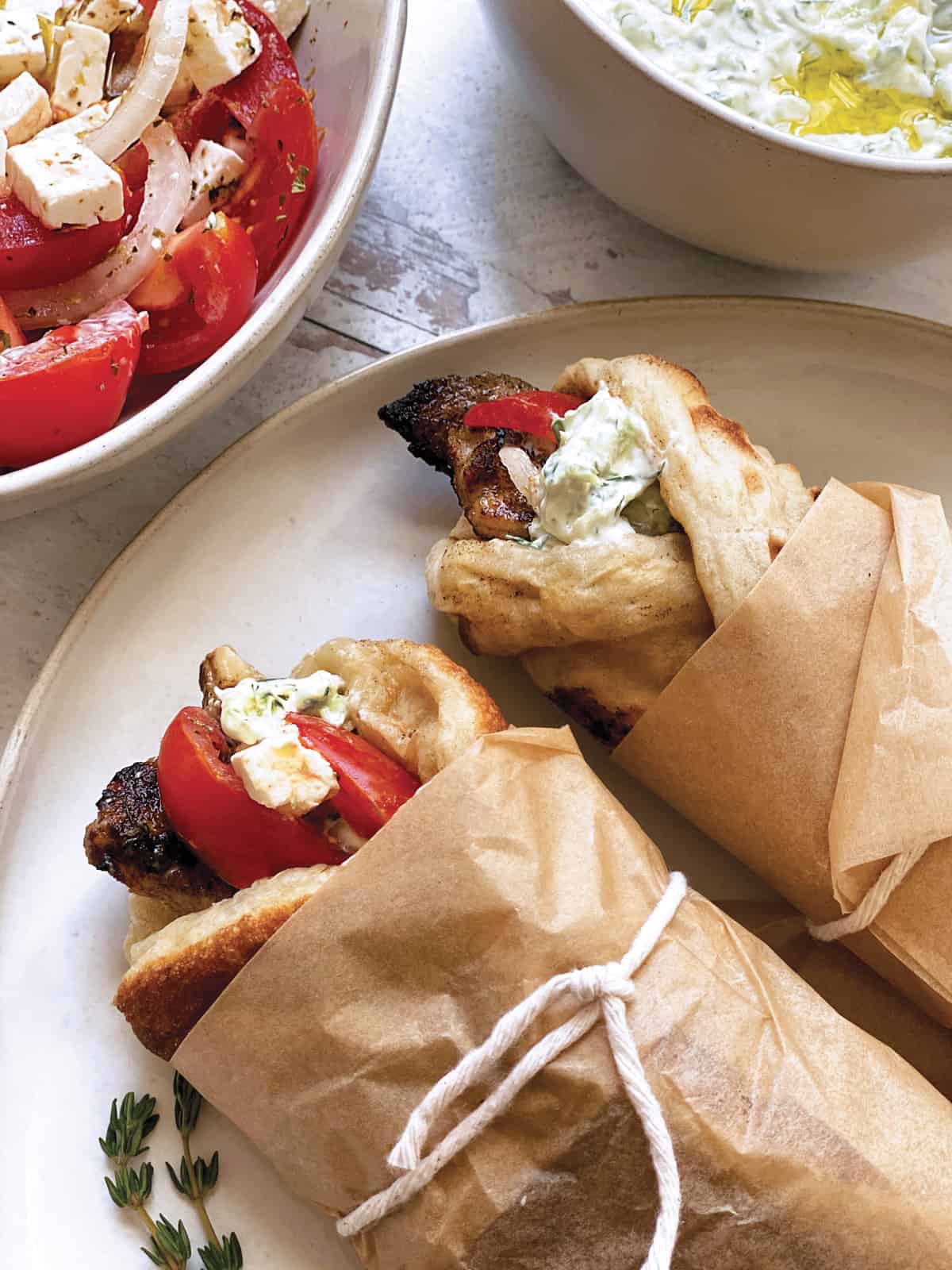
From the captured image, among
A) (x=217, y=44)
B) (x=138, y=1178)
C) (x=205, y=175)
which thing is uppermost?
(x=217, y=44)

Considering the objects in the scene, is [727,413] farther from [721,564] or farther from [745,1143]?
[745,1143]

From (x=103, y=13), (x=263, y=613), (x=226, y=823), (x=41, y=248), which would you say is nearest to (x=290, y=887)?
(x=226, y=823)

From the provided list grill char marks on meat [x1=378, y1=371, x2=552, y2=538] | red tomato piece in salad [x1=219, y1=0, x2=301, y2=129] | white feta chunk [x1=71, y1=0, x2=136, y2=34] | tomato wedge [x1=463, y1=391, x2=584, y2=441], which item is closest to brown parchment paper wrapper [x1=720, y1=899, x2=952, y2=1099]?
grill char marks on meat [x1=378, y1=371, x2=552, y2=538]

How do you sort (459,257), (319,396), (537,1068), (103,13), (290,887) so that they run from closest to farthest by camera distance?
(537,1068) → (290,887) → (103,13) → (319,396) → (459,257)

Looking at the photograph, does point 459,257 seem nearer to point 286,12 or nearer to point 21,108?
point 286,12

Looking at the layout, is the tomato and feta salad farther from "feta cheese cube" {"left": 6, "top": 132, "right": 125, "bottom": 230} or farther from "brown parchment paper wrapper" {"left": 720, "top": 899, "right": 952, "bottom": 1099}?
"brown parchment paper wrapper" {"left": 720, "top": 899, "right": 952, "bottom": 1099}
